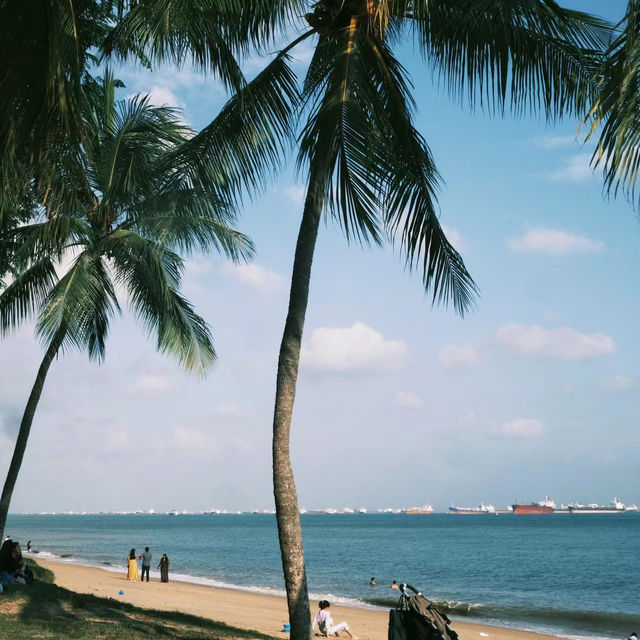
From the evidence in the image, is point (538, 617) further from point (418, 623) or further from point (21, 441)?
point (418, 623)

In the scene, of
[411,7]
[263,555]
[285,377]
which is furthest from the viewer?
[263,555]

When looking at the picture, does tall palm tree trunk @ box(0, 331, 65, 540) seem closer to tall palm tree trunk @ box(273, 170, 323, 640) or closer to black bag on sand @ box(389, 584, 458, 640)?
tall palm tree trunk @ box(273, 170, 323, 640)

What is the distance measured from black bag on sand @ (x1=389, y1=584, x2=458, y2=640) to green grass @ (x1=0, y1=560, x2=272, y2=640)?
9.55ft

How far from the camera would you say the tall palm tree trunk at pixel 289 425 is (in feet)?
27.6

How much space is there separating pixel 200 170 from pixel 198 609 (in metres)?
18.5

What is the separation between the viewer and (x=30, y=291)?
52.8ft

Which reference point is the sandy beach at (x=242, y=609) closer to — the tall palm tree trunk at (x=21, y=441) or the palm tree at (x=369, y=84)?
the tall palm tree trunk at (x=21, y=441)

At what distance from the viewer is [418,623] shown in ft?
26.3

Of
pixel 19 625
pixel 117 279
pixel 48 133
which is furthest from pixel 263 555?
pixel 48 133

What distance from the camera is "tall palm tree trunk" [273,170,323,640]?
842 centimetres

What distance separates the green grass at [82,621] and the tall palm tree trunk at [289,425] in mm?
2059

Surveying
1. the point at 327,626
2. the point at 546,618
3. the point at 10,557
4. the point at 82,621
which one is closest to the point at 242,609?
the point at 327,626

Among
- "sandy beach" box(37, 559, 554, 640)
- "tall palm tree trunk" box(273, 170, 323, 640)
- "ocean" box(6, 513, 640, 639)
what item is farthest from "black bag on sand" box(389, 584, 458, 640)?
"ocean" box(6, 513, 640, 639)

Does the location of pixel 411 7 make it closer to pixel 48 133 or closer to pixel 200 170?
pixel 200 170
